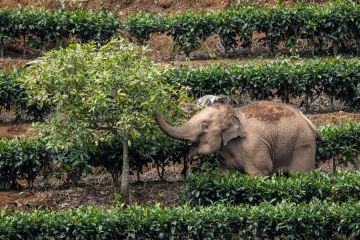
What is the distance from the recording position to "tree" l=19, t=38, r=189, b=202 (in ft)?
84.1

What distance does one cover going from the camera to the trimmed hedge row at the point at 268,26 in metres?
32.7

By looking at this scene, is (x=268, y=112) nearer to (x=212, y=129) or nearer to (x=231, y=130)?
(x=231, y=130)

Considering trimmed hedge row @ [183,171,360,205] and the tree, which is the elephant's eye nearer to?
the tree

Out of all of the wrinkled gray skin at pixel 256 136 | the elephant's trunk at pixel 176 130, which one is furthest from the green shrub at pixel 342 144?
the elephant's trunk at pixel 176 130

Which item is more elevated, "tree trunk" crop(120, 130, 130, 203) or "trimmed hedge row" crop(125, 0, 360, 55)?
"trimmed hedge row" crop(125, 0, 360, 55)

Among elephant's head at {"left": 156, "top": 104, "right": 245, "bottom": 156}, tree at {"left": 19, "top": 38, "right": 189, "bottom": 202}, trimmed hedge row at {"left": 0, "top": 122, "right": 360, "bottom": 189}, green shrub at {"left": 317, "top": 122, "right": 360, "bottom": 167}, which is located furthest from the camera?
green shrub at {"left": 317, "top": 122, "right": 360, "bottom": 167}

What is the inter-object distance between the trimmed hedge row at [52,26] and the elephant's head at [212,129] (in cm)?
634

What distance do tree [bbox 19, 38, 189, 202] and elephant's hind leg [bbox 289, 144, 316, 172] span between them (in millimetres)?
2638

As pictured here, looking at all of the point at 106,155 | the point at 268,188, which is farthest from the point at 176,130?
the point at 268,188

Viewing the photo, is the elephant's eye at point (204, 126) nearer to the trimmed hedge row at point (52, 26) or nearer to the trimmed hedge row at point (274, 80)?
the trimmed hedge row at point (274, 80)

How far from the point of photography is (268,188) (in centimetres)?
2555

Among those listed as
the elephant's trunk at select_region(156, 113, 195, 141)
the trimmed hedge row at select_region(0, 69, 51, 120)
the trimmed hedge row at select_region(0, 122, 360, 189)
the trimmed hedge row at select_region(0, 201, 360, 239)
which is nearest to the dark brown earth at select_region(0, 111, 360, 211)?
the trimmed hedge row at select_region(0, 122, 360, 189)

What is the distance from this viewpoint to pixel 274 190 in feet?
83.7

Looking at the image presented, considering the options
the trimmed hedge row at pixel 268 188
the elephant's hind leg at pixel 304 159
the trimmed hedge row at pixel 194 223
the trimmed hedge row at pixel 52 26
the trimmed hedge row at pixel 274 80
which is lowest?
the trimmed hedge row at pixel 194 223
